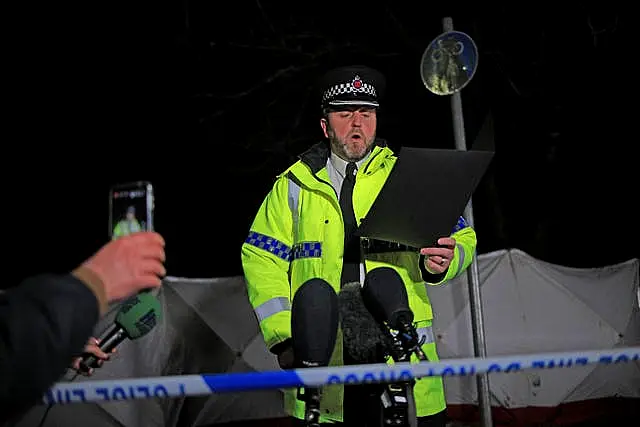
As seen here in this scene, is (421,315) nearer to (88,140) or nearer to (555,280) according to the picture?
(555,280)

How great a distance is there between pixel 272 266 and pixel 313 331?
84 centimetres

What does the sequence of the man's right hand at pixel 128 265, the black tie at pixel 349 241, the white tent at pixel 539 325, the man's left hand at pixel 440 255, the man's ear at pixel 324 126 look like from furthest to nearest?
the white tent at pixel 539 325, the man's ear at pixel 324 126, the black tie at pixel 349 241, the man's left hand at pixel 440 255, the man's right hand at pixel 128 265

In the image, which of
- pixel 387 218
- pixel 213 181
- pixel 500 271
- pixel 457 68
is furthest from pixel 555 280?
pixel 213 181

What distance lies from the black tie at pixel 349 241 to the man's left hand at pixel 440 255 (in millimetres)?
356

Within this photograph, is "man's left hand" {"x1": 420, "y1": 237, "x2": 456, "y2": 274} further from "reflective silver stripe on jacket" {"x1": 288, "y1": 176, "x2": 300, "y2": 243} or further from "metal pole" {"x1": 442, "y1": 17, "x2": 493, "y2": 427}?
"metal pole" {"x1": 442, "y1": 17, "x2": 493, "y2": 427}

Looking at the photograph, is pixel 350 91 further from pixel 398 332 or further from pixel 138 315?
pixel 138 315

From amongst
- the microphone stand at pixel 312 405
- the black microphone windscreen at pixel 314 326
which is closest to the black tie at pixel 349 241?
the black microphone windscreen at pixel 314 326

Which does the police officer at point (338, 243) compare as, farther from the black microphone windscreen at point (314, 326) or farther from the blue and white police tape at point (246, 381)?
the blue and white police tape at point (246, 381)

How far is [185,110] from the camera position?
77.6 feet

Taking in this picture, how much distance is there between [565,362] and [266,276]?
1.47m

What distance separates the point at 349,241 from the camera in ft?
10.7

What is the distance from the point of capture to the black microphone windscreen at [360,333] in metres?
2.77

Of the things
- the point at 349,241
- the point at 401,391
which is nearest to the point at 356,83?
the point at 349,241

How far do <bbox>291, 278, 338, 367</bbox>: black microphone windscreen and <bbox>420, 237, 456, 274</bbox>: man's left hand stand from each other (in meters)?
0.63
